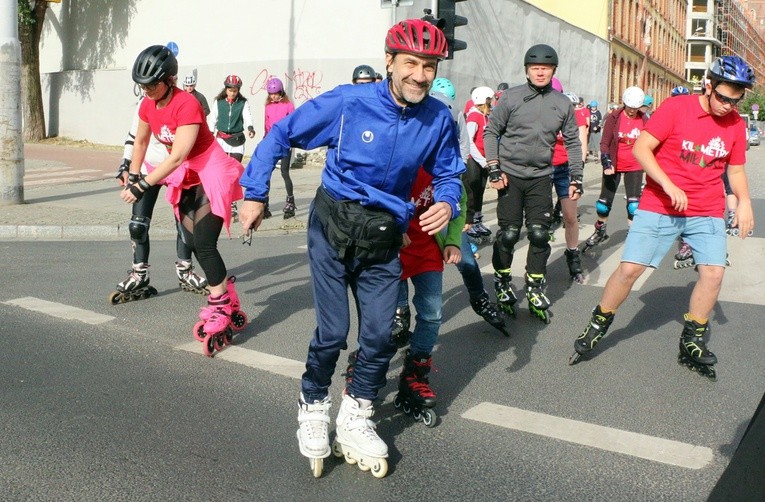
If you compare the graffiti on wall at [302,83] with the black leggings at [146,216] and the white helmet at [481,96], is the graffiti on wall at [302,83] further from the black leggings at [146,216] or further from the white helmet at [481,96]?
the black leggings at [146,216]

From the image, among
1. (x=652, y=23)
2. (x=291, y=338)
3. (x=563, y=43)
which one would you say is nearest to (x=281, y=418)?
(x=291, y=338)

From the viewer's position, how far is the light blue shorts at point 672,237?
16.6ft

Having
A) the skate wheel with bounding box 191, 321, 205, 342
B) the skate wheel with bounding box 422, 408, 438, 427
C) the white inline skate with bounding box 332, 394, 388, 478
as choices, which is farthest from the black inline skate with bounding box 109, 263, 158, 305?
the white inline skate with bounding box 332, 394, 388, 478

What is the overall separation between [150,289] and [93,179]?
1042cm

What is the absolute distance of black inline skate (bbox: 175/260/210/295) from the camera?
23.0 ft

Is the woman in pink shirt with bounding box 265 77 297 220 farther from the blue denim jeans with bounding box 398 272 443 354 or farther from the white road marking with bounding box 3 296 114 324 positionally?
the blue denim jeans with bounding box 398 272 443 354

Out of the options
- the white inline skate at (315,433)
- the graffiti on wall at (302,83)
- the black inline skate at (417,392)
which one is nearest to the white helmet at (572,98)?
the black inline skate at (417,392)

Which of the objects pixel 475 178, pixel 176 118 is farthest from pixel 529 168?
pixel 475 178

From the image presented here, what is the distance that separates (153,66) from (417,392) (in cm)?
280

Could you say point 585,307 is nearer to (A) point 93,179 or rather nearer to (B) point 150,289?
(B) point 150,289

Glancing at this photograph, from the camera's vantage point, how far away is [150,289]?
273 inches

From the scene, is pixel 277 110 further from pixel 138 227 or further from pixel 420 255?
pixel 420 255

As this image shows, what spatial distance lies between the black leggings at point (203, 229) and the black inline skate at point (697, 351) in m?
2.96

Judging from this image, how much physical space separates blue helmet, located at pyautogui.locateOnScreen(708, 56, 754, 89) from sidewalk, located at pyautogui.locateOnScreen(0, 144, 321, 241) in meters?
6.95
